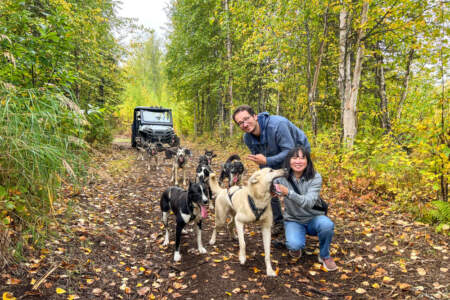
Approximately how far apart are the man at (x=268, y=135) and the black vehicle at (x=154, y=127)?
7.43 meters

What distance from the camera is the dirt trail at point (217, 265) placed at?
270cm

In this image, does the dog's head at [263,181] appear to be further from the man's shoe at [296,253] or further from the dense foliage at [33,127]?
the dense foliage at [33,127]

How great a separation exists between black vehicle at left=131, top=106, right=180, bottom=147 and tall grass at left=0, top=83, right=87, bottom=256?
24.8ft

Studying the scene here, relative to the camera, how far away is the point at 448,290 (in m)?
2.64

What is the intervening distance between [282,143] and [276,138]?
5.1 inches

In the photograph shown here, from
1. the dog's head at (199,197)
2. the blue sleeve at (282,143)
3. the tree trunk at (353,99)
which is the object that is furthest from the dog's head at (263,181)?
the tree trunk at (353,99)

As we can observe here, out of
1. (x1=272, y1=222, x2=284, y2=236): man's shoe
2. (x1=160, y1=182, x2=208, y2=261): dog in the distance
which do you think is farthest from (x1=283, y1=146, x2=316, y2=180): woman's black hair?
(x1=272, y1=222, x2=284, y2=236): man's shoe

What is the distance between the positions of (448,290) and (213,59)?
16.7 m

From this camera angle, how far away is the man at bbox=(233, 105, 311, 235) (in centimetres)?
351

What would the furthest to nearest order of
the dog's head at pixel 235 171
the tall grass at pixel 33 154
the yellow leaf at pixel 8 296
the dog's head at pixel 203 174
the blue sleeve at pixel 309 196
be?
the dog's head at pixel 235 171 → the dog's head at pixel 203 174 → the blue sleeve at pixel 309 196 → the tall grass at pixel 33 154 → the yellow leaf at pixel 8 296

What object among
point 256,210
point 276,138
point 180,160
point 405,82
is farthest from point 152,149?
point 405,82

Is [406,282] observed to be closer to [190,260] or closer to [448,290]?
[448,290]

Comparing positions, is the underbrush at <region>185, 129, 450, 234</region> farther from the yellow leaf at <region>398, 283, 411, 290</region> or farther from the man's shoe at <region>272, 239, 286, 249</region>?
the man's shoe at <region>272, 239, 286, 249</region>

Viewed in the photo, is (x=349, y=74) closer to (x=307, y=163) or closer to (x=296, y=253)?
(x=307, y=163)
